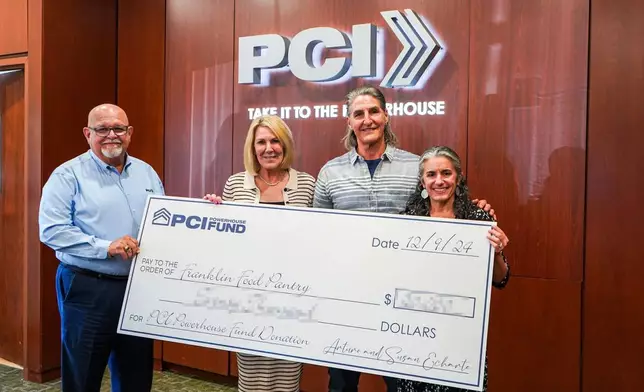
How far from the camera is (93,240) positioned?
2428 millimetres

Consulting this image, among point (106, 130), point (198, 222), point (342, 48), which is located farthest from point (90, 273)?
point (342, 48)

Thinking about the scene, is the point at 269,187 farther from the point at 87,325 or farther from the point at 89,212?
the point at 87,325

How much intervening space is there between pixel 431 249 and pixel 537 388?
157 cm

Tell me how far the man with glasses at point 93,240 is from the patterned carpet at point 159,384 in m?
1.40

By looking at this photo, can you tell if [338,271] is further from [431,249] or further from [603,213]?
[603,213]

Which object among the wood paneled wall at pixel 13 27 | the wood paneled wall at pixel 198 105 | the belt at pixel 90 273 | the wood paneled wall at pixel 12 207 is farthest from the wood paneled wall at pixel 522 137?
the wood paneled wall at pixel 12 207

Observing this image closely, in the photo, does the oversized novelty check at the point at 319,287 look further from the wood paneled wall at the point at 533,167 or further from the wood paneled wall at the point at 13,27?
the wood paneled wall at the point at 13,27

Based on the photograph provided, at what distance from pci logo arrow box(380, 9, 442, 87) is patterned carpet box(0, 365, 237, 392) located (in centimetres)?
247

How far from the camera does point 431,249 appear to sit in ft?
7.02

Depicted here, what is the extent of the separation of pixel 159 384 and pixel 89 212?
1954 millimetres

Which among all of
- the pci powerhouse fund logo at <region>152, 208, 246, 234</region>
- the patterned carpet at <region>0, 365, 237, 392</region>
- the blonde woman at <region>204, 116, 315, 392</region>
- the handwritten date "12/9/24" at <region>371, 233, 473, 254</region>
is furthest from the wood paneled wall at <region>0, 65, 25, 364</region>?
the handwritten date "12/9/24" at <region>371, 233, 473, 254</region>

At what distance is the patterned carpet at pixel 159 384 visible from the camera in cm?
388

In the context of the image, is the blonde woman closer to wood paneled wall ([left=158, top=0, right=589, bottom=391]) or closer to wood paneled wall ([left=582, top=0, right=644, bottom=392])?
wood paneled wall ([left=158, top=0, right=589, bottom=391])

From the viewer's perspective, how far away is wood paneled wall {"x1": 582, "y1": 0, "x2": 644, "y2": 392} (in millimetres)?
2867
